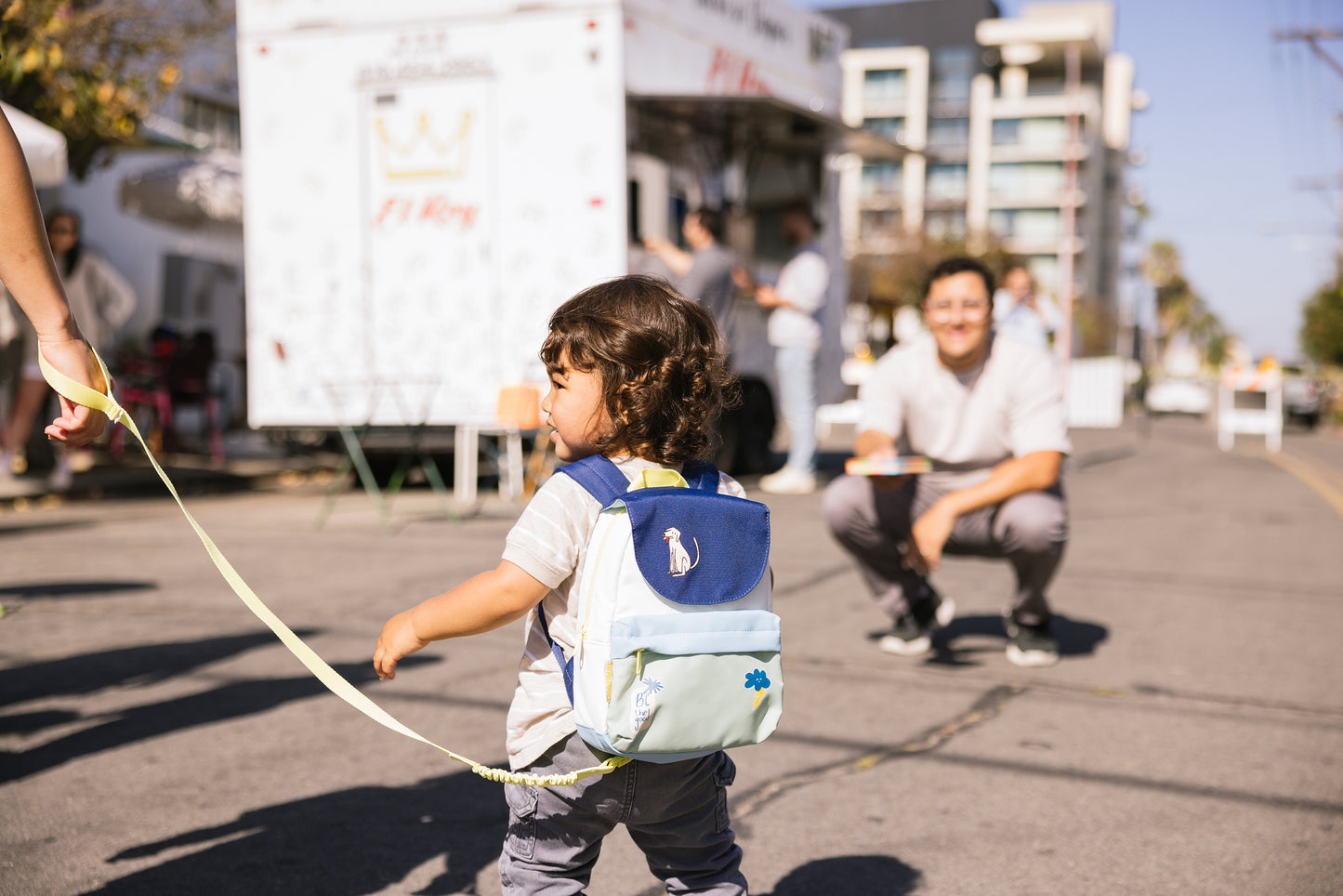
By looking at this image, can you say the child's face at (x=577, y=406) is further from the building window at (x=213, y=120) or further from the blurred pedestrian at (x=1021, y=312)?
the building window at (x=213, y=120)

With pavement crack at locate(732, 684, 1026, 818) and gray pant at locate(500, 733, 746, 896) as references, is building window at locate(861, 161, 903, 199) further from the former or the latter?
gray pant at locate(500, 733, 746, 896)

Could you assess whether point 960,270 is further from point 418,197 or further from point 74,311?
point 74,311

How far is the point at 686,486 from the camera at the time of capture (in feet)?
6.47

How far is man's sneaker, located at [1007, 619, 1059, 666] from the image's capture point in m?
4.67

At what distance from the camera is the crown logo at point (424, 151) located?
8836 millimetres

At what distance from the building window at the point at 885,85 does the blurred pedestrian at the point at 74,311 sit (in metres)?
71.5

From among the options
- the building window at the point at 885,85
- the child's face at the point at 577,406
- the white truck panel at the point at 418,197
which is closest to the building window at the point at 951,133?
the building window at the point at 885,85

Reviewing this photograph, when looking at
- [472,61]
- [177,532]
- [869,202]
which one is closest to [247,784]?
[177,532]

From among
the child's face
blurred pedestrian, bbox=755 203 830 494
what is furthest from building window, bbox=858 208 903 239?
the child's face

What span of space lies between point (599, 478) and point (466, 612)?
29cm

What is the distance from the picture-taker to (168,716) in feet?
12.6

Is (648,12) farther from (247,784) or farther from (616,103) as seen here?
(247,784)

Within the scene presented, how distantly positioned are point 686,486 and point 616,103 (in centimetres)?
703

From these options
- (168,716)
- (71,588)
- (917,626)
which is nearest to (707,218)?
(917,626)
